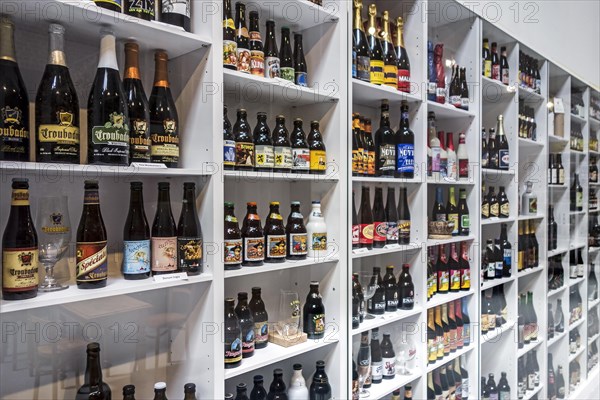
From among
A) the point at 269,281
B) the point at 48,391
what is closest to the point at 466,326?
the point at 269,281

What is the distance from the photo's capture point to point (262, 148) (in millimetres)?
1506

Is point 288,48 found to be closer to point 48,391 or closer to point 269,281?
point 269,281

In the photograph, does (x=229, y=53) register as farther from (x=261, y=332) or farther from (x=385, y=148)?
(x=261, y=332)

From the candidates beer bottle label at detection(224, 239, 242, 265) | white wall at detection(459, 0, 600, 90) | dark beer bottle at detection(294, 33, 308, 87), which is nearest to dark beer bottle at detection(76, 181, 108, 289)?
beer bottle label at detection(224, 239, 242, 265)

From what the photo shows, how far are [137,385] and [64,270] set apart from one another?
486 mm

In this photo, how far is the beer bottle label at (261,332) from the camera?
1.56 metres

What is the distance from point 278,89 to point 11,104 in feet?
2.69

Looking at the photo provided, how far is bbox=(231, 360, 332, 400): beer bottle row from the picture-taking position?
1.57 metres

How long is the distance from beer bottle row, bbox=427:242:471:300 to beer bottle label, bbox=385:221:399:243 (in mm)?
433

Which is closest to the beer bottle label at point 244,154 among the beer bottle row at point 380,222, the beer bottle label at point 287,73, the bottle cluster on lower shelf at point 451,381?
the beer bottle label at point 287,73

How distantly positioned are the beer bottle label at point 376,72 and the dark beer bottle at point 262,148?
1.91 ft

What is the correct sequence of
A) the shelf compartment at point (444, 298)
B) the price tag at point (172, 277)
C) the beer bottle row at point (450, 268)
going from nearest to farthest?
1. the price tag at point (172, 277)
2. the shelf compartment at point (444, 298)
3. the beer bottle row at point (450, 268)

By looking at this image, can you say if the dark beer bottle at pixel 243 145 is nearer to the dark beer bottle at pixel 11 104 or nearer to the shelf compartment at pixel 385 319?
the dark beer bottle at pixel 11 104

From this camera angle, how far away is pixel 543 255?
2963 millimetres
